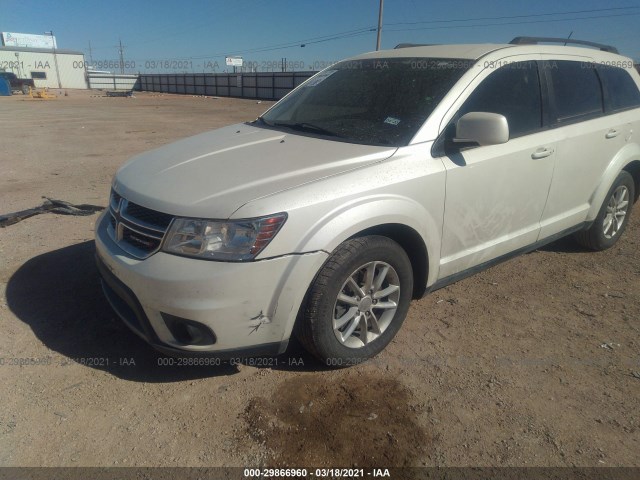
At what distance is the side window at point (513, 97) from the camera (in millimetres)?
2963

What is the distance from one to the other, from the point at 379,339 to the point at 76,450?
165 cm

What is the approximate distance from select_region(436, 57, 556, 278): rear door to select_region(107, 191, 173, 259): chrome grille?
5.36ft

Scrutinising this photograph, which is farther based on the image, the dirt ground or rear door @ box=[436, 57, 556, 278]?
rear door @ box=[436, 57, 556, 278]

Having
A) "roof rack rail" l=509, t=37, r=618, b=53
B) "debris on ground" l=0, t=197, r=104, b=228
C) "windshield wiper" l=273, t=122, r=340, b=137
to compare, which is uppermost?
"roof rack rail" l=509, t=37, r=618, b=53

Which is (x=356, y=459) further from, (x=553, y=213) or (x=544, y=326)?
(x=553, y=213)

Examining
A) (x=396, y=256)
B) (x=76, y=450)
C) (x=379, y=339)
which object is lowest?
(x=76, y=450)

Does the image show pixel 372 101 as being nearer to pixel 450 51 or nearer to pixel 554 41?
pixel 450 51

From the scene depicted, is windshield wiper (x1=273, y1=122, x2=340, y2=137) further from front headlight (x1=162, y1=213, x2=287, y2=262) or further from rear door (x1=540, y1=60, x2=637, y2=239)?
rear door (x1=540, y1=60, x2=637, y2=239)

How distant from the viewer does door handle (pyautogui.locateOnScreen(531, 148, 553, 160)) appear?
10.4 feet

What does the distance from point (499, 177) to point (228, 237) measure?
1.84 meters

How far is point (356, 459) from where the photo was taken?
6.75 feet

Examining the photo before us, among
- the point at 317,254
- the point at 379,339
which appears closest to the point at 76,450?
the point at 317,254

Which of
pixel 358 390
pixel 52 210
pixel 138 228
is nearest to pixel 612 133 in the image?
pixel 358 390

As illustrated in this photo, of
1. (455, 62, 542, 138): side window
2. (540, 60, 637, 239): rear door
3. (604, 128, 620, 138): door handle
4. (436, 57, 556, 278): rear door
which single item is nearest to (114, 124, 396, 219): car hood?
(436, 57, 556, 278): rear door
